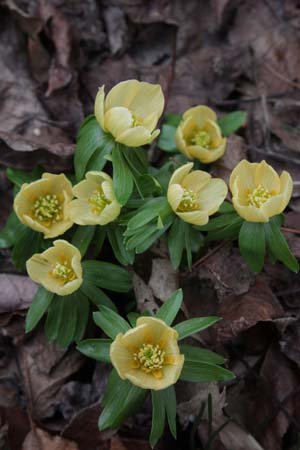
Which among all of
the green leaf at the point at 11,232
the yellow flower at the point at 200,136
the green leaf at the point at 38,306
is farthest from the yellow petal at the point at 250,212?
the green leaf at the point at 11,232

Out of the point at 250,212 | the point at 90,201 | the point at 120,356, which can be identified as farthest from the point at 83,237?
the point at 250,212

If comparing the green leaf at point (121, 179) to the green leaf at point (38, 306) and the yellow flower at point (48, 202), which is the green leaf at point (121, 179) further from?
the green leaf at point (38, 306)

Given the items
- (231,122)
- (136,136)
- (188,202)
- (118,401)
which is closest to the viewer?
(118,401)

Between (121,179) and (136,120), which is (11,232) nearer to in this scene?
(121,179)

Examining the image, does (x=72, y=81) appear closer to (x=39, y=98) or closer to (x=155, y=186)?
(x=39, y=98)

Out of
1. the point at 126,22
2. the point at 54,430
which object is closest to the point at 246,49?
the point at 126,22
